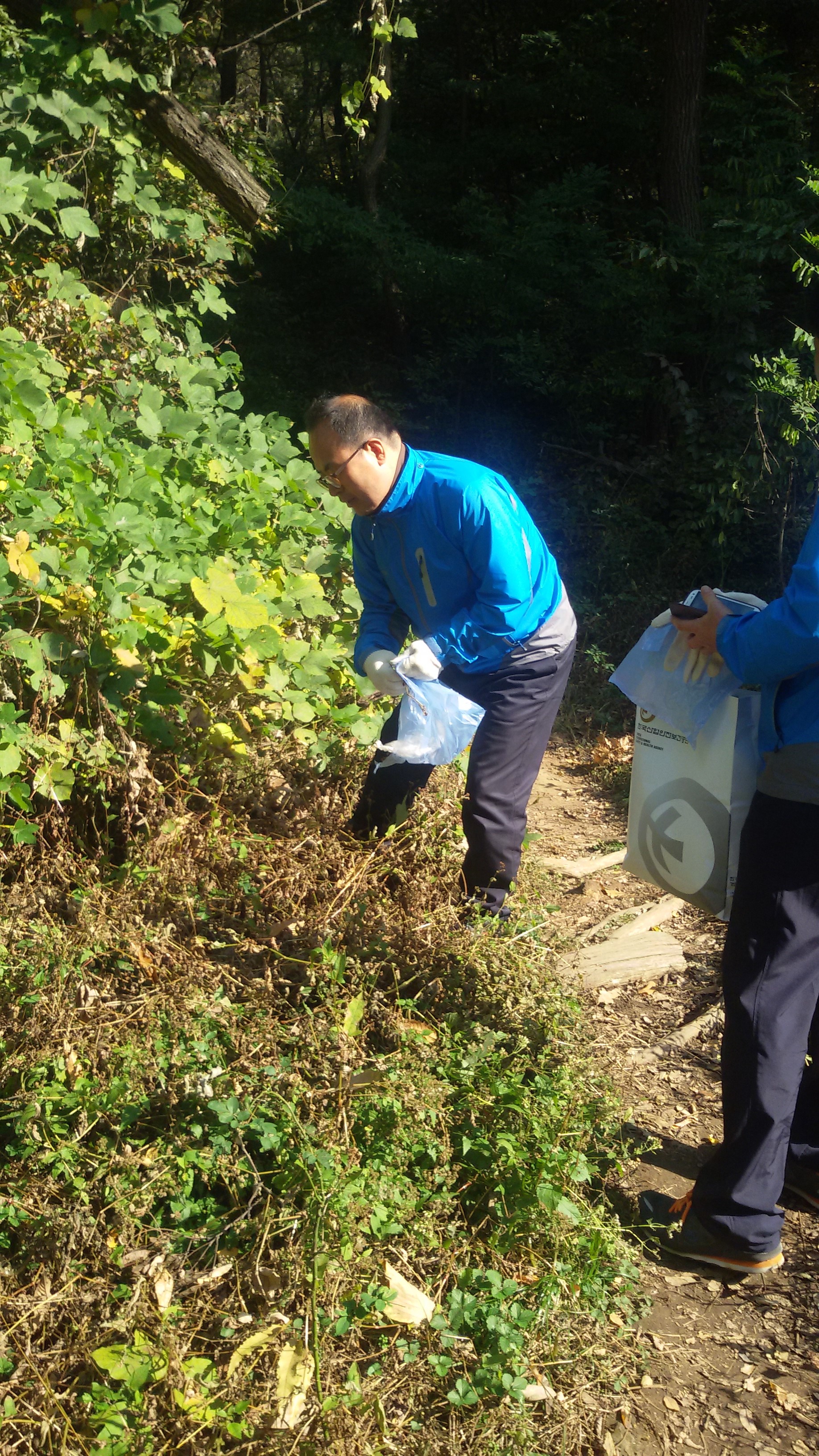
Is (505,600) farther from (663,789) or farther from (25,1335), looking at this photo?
(25,1335)

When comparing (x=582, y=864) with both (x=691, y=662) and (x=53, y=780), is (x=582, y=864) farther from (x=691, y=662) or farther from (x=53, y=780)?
(x=53, y=780)

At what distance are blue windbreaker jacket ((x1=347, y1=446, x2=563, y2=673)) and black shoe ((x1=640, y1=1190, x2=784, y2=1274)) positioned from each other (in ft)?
4.97

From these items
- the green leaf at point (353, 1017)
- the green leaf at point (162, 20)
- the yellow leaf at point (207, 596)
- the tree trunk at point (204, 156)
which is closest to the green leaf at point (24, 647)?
the yellow leaf at point (207, 596)

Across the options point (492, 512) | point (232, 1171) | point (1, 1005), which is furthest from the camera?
point (492, 512)

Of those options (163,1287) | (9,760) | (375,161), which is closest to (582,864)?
(9,760)

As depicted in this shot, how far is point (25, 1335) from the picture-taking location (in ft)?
6.63

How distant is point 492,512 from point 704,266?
6.01 m

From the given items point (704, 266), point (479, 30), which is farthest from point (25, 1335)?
point (479, 30)

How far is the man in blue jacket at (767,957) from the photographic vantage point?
2.21 meters

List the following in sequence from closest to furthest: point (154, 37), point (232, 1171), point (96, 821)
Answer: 1. point (232, 1171)
2. point (96, 821)
3. point (154, 37)

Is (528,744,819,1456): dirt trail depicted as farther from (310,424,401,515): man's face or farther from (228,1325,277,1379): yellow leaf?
(310,424,401,515): man's face

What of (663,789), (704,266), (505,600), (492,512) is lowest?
(663,789)

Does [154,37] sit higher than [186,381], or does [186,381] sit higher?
[154,37]

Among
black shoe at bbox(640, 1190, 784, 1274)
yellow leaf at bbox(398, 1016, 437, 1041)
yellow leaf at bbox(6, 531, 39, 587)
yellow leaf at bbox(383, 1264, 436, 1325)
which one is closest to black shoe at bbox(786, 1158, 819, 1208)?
black shoe at bbox(640, 1190, 784, 1274)
